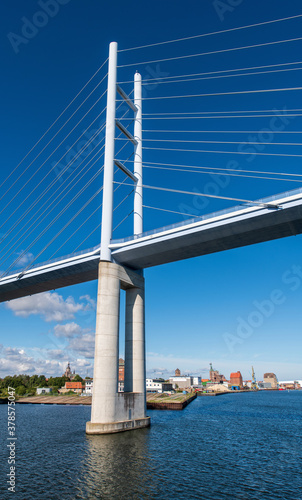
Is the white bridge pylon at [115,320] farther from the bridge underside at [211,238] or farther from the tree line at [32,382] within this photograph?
the tree line at [32,382]

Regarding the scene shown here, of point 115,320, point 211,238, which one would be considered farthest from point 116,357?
point 211,238

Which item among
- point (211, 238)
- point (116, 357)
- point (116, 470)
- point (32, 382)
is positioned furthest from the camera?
point (32, 382)

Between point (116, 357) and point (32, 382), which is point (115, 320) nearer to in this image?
point (116, 357)

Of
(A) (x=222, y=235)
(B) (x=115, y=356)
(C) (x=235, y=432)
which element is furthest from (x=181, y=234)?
(C) (x=235, y=432)

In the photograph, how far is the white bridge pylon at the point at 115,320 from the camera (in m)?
28.5

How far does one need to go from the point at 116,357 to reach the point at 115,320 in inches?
130

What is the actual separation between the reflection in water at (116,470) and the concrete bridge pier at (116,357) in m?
3.52

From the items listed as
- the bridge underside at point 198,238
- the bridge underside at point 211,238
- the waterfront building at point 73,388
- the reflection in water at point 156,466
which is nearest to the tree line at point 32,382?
the waterfront building at point 73,388

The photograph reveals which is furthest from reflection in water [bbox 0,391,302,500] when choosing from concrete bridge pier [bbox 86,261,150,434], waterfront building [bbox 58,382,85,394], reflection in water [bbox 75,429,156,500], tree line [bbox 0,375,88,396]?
tree line [bbox 0,375,88,396]

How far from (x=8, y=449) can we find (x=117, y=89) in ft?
122

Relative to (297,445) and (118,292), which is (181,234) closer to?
(118,292)

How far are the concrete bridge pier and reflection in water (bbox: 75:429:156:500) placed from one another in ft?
11.6

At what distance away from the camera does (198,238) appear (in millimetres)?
31266

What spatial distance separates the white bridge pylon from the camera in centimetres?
2852
